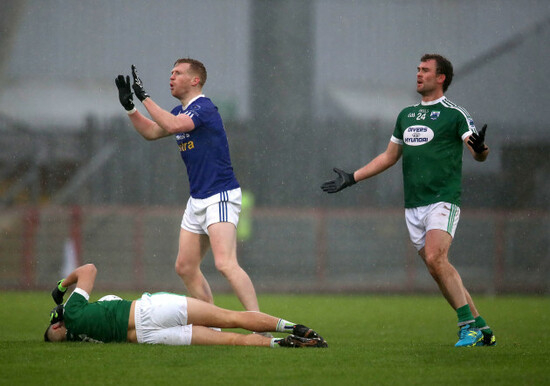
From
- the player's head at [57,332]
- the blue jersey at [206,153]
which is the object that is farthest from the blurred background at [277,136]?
the player's head at [57,332]

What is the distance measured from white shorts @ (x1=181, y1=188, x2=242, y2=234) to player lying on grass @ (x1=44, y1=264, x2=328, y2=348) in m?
0.79

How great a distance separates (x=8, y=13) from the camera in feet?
46.6

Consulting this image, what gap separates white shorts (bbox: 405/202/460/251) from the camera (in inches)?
236

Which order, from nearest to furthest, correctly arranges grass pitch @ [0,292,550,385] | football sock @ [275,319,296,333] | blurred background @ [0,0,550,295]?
1. grass pitch @ [0,292,550,385]
2. football sock @ [275,319,296,333]
3. blurred background @ [0,0,550,295]

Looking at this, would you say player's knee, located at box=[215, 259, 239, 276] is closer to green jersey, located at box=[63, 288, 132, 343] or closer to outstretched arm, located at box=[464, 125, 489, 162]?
green jersey, located at box=[63, 288, 132, 343]

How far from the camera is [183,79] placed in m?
6.34

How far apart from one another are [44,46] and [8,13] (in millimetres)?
802

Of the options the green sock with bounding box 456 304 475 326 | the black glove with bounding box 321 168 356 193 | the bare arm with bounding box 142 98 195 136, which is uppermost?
the bare arm with bounding box 142 98 195 136

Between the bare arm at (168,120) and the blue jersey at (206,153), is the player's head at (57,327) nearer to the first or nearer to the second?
the blue jersey at (206,153)

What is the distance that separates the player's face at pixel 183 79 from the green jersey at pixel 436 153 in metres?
1.62

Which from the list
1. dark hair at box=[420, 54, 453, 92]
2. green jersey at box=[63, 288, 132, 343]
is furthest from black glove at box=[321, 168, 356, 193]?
green jersey at box=[63, 288, 132, 343]

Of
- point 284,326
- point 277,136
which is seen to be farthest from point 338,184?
point 277,136

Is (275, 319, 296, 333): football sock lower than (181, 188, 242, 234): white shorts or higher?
lower

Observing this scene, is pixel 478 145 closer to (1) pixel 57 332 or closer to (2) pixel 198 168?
(2) pixel 198 168
